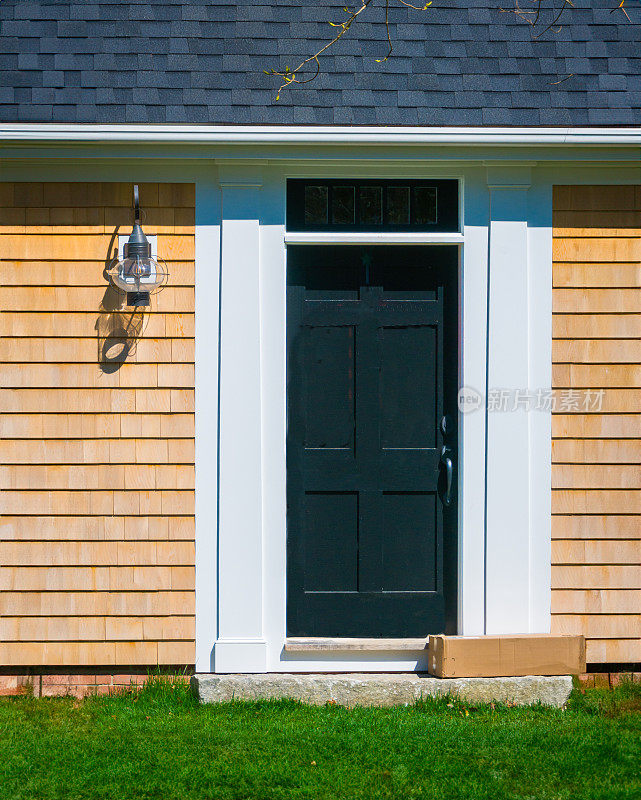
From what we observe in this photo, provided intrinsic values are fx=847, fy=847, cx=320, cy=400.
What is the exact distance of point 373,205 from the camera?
4.80 meters

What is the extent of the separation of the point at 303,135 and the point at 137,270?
113cm

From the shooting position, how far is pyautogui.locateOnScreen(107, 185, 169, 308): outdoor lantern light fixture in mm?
4523

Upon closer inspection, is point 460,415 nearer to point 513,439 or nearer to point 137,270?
point 513,439

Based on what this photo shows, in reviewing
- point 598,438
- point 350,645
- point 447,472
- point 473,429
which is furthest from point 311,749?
point 598,438

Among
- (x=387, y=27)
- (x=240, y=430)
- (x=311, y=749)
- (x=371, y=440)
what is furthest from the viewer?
(x=371, y=440)

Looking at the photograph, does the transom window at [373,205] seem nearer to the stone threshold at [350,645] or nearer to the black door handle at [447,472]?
the black door handle at [447,472]

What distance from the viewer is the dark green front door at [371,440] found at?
15.7 ft

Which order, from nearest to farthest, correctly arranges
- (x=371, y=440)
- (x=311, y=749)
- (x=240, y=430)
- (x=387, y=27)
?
Answer: 1. (x=311, y=749)
2. (x=387, y=27)
3. (x=240, y=430)
4. (x=371, y=440)

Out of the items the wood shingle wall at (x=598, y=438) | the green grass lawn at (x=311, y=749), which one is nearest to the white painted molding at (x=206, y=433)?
the green grass lawn at (x=311, y=749)

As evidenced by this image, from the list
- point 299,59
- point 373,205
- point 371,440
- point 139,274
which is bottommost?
point 371,440

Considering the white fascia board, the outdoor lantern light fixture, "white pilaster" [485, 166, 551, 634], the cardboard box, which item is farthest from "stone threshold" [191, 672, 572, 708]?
the white fascia board

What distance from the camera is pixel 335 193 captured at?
480cm

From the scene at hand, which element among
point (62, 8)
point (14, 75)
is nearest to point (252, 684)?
point (14, 75)

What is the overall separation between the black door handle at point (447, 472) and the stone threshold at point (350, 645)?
2.63 feet
